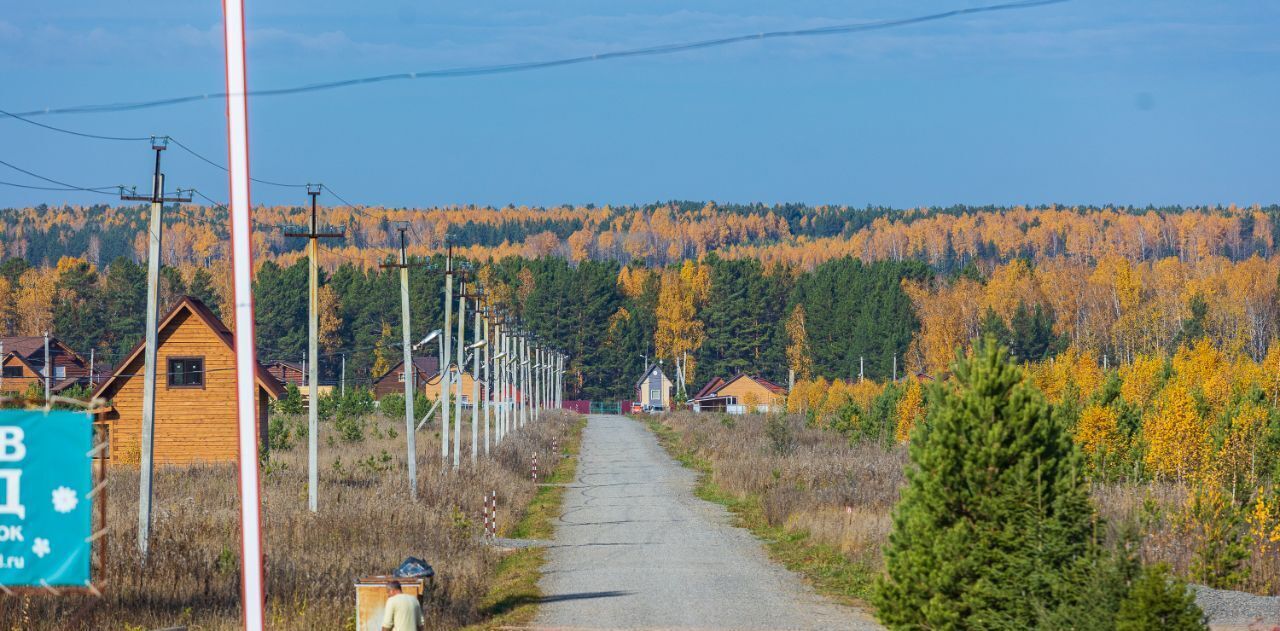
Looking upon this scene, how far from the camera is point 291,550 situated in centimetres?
2073

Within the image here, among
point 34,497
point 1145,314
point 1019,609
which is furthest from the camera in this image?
point 1145,314

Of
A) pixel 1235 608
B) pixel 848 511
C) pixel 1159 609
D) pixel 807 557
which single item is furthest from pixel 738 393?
pixel 1159 609

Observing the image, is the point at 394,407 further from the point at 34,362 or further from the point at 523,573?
the point at 523,573

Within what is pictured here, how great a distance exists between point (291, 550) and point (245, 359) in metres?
11.6

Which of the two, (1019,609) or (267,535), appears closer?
(1019,609)

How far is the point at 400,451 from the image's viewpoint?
49.0 meters

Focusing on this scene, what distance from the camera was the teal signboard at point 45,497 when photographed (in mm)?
11156

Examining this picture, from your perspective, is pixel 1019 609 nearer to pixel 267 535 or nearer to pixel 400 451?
pixel 267 535

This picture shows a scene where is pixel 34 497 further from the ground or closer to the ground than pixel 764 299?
closer to the ground

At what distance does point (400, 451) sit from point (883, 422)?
22003mm

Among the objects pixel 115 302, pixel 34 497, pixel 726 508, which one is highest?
pixel 115 302

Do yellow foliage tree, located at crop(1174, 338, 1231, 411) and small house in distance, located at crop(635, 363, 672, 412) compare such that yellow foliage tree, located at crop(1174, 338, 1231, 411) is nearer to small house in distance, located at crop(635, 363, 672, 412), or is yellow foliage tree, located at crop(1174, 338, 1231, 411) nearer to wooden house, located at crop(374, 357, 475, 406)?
wooden house, located at crop(374, 357, 475, 406)

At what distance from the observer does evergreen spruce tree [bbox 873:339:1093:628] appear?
41.1ft

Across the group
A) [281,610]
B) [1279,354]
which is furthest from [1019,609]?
[1279,354]
